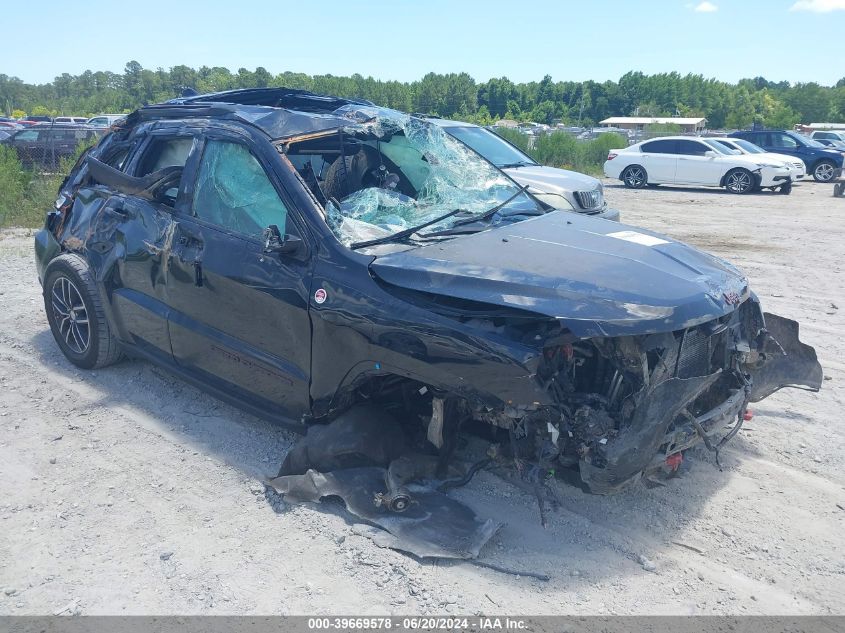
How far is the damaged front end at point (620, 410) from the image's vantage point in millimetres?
2928

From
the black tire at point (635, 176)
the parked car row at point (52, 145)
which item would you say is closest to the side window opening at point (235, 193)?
the parked car row at point (52, 145)

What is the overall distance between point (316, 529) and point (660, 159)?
740 inches

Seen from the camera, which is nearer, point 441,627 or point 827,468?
point 441,627

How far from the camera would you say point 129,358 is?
5.27 metres

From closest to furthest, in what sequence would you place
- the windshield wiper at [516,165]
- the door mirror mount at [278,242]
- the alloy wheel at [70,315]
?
the door mirror mount at [278,242] < the alloy wheel at [70,315] < the windshield wiper at [516,165]

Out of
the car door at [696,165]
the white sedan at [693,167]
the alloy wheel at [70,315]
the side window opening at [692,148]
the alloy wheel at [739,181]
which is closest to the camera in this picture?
the alloy wheel at [70,315]

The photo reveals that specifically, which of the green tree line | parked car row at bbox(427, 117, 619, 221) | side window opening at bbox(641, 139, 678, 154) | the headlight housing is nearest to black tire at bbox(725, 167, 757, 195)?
side window opening at bbox(641, 139, 678, 154)

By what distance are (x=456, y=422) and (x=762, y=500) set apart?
165 cm

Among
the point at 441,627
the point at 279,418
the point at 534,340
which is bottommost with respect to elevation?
the point at 441,627

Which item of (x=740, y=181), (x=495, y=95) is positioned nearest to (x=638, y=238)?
(x=740, y=181)

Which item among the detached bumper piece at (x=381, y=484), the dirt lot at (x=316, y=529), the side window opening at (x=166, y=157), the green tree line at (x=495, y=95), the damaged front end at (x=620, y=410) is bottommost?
the dirt lot at (x=316, y=529)

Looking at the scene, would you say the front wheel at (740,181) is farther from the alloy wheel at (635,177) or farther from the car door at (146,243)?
the car door at (146,243)

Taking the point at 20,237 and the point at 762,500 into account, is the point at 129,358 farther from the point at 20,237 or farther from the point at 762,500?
the point at 20,237

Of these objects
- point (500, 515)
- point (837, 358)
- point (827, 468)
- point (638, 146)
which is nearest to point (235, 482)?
point (500, 515)
